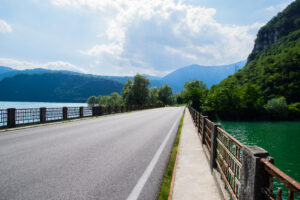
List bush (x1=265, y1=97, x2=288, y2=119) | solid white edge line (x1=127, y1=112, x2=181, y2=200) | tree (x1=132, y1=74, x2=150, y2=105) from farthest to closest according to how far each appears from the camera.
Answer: tree (x1=132, y1=74, x2=150, y2=105) < bush (x1=265, y1=97, x2=288, y2=119) < solid white edge line (x1=127, y1=112, x2=181, y2=200)

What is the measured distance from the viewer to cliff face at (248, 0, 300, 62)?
14275cm

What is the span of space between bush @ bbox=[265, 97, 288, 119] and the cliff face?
353ft

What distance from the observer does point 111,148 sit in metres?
6.80

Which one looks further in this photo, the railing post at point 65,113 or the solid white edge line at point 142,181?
the railing post at point 65,113

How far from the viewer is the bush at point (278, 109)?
2484 inches

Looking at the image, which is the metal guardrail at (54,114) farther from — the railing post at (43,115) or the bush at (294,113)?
the bush at (294,113)

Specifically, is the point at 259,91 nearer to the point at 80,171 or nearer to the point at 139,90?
the point at 139,90

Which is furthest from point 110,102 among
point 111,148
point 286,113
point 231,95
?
point 111,148

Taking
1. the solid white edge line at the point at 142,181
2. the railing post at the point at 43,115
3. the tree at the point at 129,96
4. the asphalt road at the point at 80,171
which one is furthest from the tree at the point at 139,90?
the solid white edge line at the point at 142,181

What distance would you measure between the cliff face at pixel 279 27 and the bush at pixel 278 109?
107631 mm

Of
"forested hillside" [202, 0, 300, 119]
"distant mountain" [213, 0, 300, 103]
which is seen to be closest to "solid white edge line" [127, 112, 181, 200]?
"forested hillside" [202, 0, 300, 119]

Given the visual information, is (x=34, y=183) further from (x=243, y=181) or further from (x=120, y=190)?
(x=243, y=181)

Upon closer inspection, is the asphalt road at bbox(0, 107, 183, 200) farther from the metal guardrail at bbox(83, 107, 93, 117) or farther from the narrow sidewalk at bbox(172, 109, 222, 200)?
the metal guardrail at bbox(83, 107, 93, 117)

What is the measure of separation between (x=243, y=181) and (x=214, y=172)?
227 cm
